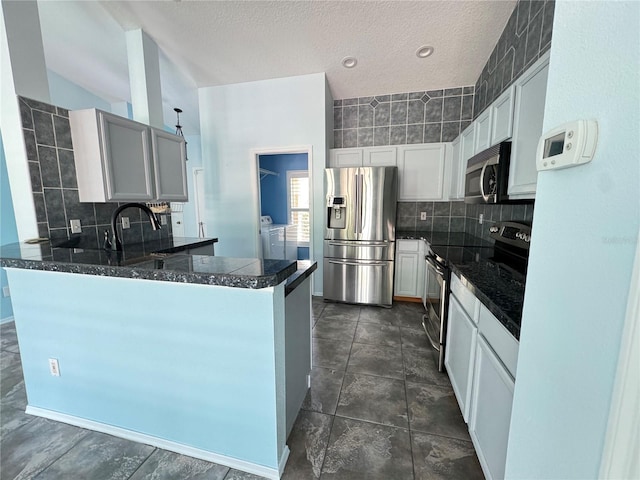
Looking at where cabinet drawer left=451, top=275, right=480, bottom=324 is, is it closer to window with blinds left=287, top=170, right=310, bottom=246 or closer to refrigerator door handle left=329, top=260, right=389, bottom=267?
refrigerator door handle left=329, top=260, right=389, bottom=267

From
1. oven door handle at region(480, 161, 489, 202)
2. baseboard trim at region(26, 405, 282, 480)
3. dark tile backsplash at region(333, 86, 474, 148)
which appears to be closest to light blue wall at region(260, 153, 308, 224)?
dark tile backsplash at region(333, 86, 474, 148)

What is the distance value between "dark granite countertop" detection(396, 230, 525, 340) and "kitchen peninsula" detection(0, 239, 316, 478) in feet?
2.90

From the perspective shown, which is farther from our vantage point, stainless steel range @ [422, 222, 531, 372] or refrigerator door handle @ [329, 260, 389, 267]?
refrigerator door handle @ [329, 260, 389, 267]

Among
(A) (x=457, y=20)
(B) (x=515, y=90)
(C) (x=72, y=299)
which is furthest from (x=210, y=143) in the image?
(B) (x=515, y=90)

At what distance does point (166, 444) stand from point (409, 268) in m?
2.95

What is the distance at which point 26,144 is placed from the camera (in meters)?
1.82

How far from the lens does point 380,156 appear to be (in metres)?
3.60

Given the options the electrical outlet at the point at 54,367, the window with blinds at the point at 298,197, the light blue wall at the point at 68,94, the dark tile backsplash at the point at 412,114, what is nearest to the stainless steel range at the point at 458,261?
Result: the dark tile backsplash at the point at 412,114

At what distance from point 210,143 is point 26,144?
217 cm

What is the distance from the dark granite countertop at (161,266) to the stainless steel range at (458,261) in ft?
3.67

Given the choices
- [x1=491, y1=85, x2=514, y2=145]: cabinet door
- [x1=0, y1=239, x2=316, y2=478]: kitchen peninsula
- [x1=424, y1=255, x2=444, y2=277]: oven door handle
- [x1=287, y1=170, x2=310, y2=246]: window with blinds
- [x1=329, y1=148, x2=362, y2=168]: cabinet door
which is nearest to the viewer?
[x1=0, y1=239, x2=316, y2=478]: kitchen peninsula

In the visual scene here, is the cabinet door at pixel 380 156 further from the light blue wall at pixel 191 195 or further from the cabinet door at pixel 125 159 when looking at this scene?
the light blue wall at pixel 191 195

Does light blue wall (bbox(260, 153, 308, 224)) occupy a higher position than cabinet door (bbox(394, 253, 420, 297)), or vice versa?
light blue wall (bbox(260, 153, 308, 224))

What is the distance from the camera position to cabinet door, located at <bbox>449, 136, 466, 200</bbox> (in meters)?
2.90
